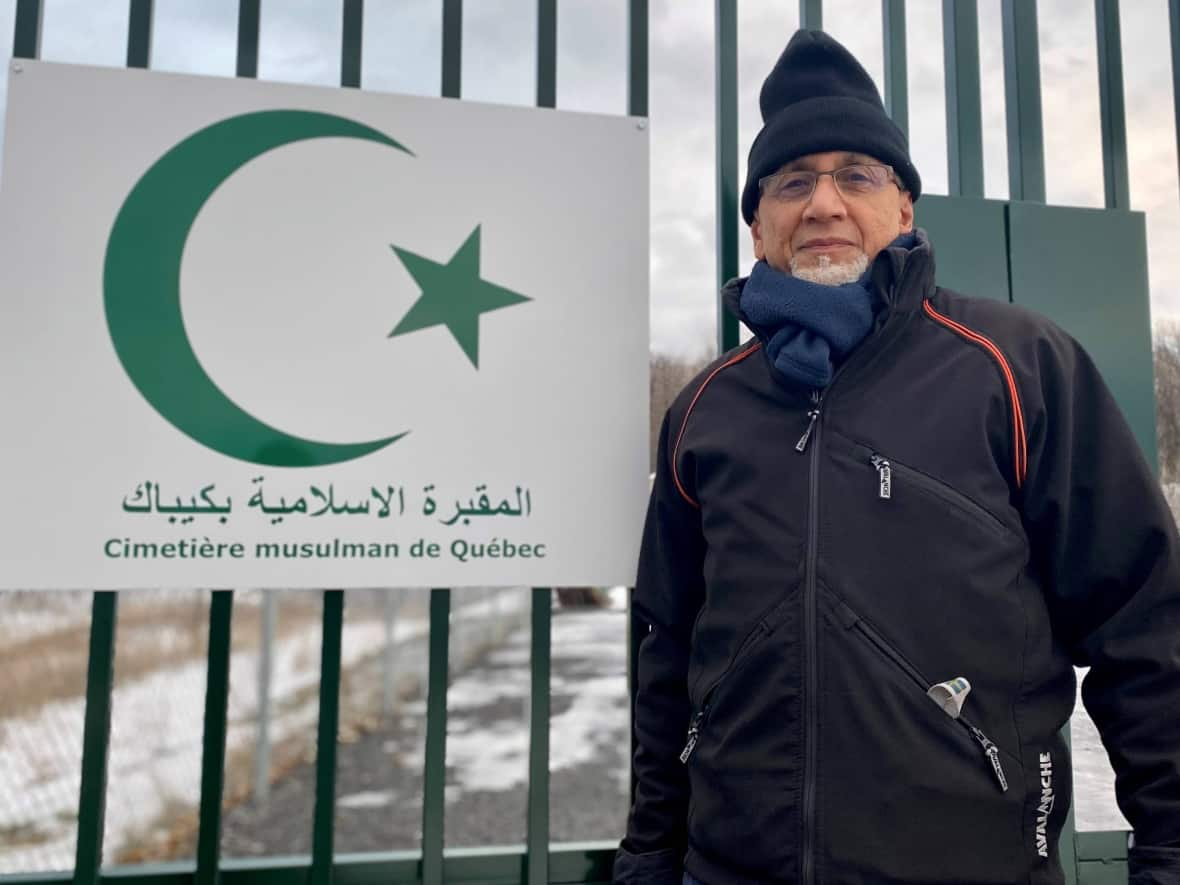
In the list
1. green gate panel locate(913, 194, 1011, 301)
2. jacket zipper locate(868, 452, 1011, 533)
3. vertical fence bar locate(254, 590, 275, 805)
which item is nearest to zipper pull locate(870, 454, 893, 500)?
jacket zipper locate(868, 452, 1011, 533)

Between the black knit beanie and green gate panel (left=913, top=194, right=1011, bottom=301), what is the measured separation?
1.39 ft

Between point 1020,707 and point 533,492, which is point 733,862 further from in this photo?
point 533,492

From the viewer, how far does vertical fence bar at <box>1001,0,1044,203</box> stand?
5.82 ft

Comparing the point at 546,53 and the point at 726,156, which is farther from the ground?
the point at 546,53

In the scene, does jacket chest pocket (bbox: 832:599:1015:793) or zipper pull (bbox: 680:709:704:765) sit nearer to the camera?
jacket chest pocket (bbox: 832:599:1015:793)

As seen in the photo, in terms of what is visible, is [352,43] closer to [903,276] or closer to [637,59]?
[637,59]

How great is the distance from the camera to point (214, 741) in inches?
56.8

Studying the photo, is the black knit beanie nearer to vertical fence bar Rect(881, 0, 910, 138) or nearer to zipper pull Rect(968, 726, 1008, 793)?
vertical fence bar Rect(881, 0, 910, 138)

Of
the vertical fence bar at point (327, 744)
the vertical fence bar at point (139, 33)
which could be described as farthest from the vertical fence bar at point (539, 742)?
the vertical fence bar at point (139, 33)

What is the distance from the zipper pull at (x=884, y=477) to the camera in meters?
1.02

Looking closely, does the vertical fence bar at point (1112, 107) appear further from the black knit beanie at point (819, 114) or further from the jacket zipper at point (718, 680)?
the jacket zipper at point (718, 680)

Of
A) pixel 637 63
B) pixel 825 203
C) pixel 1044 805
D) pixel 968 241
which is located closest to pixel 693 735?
pixel 1044 805

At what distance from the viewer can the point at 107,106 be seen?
149 cm

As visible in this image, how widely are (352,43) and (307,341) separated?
1.98 ft
